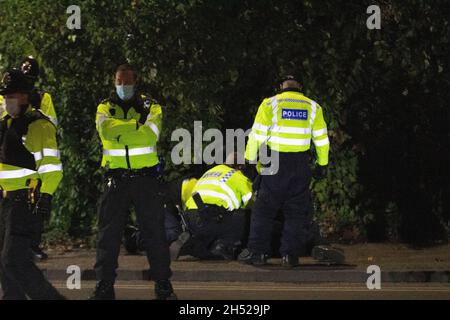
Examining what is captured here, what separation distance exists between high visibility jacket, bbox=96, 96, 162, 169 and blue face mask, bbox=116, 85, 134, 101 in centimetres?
8

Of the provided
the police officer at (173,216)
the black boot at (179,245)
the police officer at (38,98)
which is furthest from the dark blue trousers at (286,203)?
the police officer at (38,98)

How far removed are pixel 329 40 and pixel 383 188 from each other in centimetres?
203

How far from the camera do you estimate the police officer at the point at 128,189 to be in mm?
12250

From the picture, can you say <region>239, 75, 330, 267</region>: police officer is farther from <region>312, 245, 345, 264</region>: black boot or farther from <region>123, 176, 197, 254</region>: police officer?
<region>123, 176, 197, 254</region>: police officer

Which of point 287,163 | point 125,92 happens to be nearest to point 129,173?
point 125,92

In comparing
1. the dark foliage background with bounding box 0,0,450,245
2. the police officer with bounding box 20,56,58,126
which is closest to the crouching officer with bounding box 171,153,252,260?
the dark foliage background with bounding box 0,0,450,245

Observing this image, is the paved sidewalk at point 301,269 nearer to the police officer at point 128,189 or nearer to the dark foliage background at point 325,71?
the dark foliage background at point 325,71

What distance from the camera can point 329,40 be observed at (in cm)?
1736

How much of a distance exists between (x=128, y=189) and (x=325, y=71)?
18.4 ft

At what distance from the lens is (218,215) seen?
15852 millimetres

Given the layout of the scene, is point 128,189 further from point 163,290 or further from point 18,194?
point 18,194

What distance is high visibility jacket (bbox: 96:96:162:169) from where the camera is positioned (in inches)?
482

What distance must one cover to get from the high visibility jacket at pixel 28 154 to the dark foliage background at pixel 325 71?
631 centimetres
